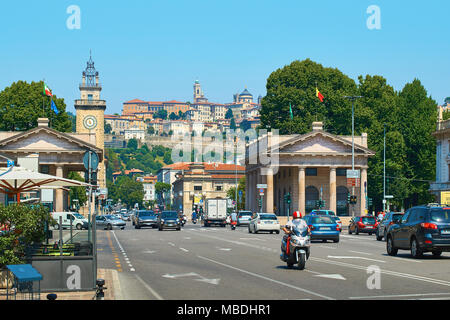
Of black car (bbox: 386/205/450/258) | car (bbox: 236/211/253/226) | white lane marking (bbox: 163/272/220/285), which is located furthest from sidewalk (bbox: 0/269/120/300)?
car (bbox: 236/211/253/226)

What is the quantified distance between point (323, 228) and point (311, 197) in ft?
180

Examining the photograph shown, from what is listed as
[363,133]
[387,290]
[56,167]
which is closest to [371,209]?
[363,133]

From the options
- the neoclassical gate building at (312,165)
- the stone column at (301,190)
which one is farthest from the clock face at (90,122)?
the stone column at (301,190)

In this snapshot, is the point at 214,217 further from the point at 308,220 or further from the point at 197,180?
the point at 197,180

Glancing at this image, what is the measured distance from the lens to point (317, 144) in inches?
3538

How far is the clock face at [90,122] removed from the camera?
498ft

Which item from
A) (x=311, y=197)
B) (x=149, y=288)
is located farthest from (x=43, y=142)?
(x=149, y=288)

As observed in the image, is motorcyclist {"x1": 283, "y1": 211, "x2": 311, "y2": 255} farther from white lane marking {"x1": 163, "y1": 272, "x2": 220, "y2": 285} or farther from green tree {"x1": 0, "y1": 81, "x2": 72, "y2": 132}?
green tree {"x1": 0, "y1": 81, "x2": 72, "y2": 132}

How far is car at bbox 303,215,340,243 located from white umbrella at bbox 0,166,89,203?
56.4 feet

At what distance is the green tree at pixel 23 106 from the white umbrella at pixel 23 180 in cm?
6568

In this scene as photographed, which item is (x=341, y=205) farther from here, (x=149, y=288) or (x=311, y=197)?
(x=149, y=288)

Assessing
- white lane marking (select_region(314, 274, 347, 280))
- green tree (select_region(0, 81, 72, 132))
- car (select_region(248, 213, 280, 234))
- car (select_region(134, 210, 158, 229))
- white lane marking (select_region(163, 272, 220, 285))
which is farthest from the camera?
green tree (select_region(0, 81, 72, 132))

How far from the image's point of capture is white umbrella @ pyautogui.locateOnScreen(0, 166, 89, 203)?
20.5 meters
